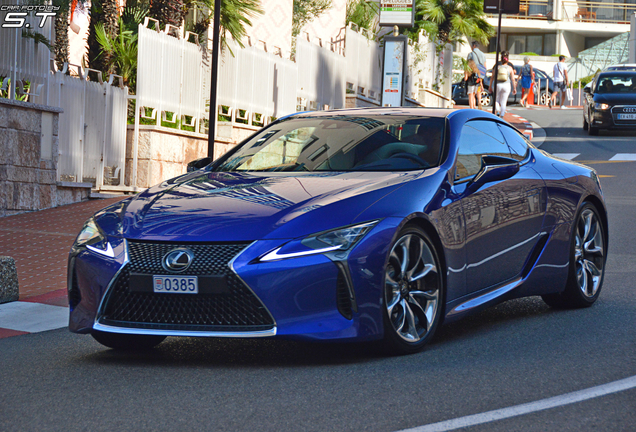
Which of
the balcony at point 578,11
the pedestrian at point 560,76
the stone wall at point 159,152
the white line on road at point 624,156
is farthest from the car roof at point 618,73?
the balcony at point 578,11

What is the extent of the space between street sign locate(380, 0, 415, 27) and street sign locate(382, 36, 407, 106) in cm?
40

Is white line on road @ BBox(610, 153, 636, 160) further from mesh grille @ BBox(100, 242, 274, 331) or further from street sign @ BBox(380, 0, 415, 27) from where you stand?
mesh grille @ BBox(100, 242, 274, 331)

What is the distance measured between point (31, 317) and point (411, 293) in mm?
2970

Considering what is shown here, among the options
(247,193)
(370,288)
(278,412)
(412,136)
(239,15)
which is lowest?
(278,412)

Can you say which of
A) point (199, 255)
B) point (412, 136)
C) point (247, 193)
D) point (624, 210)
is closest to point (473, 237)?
point (412, 136)

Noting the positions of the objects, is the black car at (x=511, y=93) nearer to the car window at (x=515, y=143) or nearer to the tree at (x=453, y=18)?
the tree at (x=453, y=18)

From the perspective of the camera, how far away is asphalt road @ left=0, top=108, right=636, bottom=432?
4043mm

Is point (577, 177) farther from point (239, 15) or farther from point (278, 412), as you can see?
point (239, 15)

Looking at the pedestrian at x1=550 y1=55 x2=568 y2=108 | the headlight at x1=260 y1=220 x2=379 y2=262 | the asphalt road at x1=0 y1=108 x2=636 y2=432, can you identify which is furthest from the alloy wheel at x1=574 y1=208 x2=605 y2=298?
the pedestrian at x1=550 y1=55 x2=568 y2=108

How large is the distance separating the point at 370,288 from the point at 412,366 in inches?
19.2

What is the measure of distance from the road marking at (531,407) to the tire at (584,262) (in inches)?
82.8

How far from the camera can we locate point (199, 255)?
4758mm

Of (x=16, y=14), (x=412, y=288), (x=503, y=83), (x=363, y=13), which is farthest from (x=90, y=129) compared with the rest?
(x=503, y=83)

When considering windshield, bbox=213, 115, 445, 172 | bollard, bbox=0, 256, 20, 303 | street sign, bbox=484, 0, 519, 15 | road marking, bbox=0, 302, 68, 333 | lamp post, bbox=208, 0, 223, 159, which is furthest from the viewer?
street sign, bbox=484, 0, 519, 15
